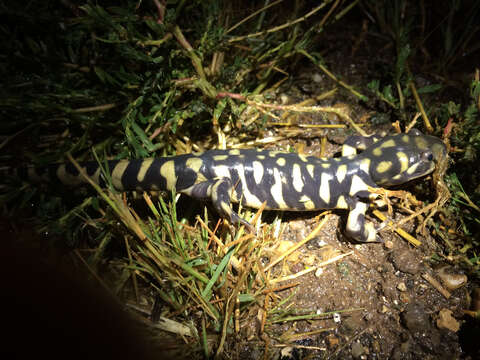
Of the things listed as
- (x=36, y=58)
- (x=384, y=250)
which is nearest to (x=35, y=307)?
(x=36, y=58)

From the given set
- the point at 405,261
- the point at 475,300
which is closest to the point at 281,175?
the point at 405,261

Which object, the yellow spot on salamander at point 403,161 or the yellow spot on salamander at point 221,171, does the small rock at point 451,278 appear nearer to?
the yellow spot on salamander at point 403,161

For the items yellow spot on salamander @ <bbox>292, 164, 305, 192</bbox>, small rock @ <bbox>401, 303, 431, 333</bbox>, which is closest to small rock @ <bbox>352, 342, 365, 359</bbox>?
small rock @ <bbox>401, 303, 431, 333</bbox>

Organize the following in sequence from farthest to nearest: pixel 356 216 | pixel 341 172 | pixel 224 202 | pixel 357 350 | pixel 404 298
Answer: pixel 341 172 < pixel 356 216 < pixel 224 202 < pixel 404 298 < pixel 357 350

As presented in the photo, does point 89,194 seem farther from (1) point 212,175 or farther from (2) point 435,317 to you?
(2) point 435,317

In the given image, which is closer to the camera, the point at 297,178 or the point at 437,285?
the point at 437,285

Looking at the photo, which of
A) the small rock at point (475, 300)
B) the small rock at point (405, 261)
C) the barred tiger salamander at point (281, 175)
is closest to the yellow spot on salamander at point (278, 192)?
the barred tiger salamander at point (281, 175)

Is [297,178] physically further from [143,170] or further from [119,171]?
[119,171]

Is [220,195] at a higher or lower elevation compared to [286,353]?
higher
